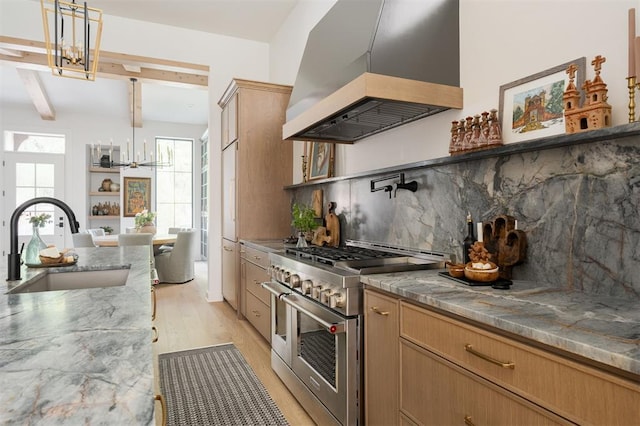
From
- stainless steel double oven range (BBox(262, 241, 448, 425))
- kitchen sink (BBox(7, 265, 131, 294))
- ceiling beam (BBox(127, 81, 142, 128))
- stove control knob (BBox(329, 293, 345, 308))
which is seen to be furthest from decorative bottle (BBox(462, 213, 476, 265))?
ceiling beam (BBox(127, 81, 142, 128))

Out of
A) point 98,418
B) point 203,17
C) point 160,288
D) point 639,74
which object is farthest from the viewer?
point 160,288

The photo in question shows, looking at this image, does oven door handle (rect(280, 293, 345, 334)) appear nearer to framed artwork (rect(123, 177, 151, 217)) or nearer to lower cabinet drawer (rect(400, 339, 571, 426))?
lower cabinet drawer (rect(400, 339, 571, 426))

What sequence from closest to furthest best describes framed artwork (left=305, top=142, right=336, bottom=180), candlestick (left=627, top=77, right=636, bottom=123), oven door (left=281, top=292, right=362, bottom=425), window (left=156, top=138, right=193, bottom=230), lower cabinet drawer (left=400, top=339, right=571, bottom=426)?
lower cabinet drawer (left=400, top=339, right=571, bottom=426) < candlestick (left=627, top=77, right=636, bottom=123) < oven door (left=281, top=292, right=362, bottom=425) < framed artwork (left=305, top=142, right=336, bottom=180) < window (left=156, top=138, right=193, bottom=230)

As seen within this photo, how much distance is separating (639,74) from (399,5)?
1.20 metres

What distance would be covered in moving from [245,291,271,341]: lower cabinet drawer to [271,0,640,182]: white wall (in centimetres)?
149

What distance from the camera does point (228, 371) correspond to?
2.77 m

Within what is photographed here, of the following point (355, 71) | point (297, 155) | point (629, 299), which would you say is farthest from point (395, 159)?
point (297, 155)

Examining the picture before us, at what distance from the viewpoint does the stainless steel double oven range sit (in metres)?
1.79

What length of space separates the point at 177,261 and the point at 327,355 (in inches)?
182

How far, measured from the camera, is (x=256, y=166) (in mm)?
4129

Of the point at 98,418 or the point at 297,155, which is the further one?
the point at 297,155

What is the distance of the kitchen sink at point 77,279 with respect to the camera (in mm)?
1812

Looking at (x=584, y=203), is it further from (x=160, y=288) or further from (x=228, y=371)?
(x=160, y=288)

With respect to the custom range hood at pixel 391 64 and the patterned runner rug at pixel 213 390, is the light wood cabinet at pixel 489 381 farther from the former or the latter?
Answer: the custom range hood at pixel 391 64
